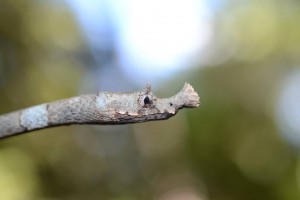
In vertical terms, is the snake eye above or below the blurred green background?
below

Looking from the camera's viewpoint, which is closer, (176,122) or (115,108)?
(115,108)

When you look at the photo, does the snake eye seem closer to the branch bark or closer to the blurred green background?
the branch bark

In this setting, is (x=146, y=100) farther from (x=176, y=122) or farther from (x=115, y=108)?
(x=176, y=122)

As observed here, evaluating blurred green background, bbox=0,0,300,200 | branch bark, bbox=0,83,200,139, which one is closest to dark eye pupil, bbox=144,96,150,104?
branch bark, bbox=0,83,200,139

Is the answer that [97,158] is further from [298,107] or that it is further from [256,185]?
[298,107]

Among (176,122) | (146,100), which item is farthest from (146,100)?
(176,122)

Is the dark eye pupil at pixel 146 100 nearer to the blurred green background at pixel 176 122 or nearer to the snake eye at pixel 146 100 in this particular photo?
the snake eye at pixel 146 100
